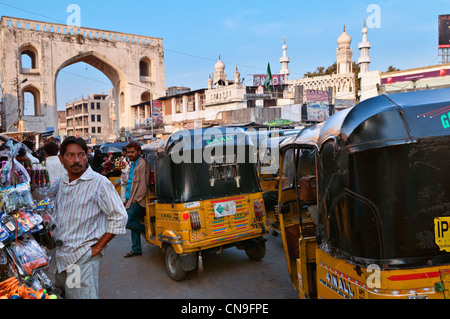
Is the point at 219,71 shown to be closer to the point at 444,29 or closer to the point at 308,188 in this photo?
the point at 444,29

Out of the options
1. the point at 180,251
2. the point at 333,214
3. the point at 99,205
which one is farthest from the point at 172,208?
the point at 333,214

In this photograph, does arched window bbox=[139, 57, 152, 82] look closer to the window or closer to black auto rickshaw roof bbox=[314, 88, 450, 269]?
the window

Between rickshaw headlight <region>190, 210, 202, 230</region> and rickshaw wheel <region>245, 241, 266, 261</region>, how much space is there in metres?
1.10

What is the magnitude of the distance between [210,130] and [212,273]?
215 cm

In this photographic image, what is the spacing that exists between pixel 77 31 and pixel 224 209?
4369 cm

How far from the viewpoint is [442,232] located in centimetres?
237

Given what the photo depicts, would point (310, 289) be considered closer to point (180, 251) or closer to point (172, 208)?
point (180, 251)

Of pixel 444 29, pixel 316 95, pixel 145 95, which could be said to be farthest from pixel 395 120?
pixel 145 95

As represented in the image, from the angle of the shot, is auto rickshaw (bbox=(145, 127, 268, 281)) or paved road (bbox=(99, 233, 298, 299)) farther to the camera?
auto rickshaw (bbox=(145, 127, 268, 281))

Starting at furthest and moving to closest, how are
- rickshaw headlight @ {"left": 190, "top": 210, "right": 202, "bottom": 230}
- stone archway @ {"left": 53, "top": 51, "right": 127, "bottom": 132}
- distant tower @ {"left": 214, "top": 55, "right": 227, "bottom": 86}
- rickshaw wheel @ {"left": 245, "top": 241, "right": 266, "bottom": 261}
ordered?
distant tower @ {"left": 214, "top": 55, "right": 227, "bottom": 86} → stone archway @ {"left": 53, "top": 51, "right": 127, "bottom": 132} → rickshaw wheel @ {"left": 245, "top": 241, "right": 266, "bottom": 261} → rickshaw headlight @ {"left": 190, "top": 210, "right": 202, "bottom": 230}

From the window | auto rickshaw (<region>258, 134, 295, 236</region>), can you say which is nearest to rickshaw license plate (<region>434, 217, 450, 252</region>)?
the window

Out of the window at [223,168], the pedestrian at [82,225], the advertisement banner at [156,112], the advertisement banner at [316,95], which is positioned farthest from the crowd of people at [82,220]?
the advertisement banner at [156,112]

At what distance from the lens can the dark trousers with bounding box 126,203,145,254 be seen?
21.2ft
